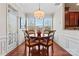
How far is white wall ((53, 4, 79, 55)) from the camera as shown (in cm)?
246

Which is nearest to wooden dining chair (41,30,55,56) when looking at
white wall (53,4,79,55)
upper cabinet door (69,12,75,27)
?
white wall (53,4,79,55)

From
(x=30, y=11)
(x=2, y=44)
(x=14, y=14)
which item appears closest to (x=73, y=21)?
(x=30, y=11)

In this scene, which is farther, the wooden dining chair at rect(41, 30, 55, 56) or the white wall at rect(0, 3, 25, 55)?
the wooden dining chair at rect(41, 30, 55, 56)

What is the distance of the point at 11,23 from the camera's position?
2701 millimetres

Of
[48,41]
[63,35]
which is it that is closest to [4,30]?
[48,41]

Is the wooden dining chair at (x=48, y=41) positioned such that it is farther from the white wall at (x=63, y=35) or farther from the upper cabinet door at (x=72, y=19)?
the upper cabinet door at (x=72, y=19)

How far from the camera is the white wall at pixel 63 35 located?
2463mm

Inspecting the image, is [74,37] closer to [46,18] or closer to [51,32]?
[51,32]

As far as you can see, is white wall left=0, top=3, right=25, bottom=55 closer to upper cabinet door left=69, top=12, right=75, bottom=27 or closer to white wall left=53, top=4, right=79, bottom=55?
white wall left=53, top=4, right=79, bottom=55

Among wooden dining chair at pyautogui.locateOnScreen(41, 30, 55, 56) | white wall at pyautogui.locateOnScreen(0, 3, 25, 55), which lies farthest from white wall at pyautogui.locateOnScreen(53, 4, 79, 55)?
white wall at pyautogui.locateOnScreen(0, 3, 25, 55)

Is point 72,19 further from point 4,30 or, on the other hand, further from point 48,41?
point 4,30

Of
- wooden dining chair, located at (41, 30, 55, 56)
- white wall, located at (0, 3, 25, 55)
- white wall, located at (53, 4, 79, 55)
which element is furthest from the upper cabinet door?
white wall, located at (0, 3, 25, 55)

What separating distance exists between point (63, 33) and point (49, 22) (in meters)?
0.41

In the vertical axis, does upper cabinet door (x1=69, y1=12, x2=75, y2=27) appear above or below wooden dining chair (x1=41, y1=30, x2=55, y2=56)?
above
